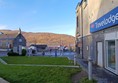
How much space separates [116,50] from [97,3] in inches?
329

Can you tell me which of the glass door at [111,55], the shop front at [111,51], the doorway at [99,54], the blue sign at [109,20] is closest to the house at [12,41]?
the doorway at [99,54]

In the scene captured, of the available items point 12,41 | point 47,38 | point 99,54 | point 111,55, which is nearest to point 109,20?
point 111,55

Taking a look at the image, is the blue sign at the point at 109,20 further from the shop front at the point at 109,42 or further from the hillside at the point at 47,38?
the hillside at the point at 47,38

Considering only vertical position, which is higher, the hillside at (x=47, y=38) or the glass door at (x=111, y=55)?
the hillside at (x=47, y=38)

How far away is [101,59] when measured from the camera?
2139cm

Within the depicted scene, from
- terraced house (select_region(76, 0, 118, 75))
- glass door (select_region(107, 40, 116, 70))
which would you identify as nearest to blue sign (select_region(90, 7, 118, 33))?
terraced house (select_region(76, 0, 118, 75))

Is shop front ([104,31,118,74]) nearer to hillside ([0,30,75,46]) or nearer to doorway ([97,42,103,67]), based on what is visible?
doorway ([97,42,103,67])

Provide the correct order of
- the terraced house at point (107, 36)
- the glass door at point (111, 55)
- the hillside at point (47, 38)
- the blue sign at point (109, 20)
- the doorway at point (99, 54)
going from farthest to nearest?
the hillside at point (47, 38) → the doorway at point (99, 54) → the glass door at point (111, 55) → the terraced house at point (107, 36) → the blue sign at point (109, 20)

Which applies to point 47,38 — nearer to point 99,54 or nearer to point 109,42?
point 99,54

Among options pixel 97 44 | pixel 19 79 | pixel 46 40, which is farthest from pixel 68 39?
pixel 19 79

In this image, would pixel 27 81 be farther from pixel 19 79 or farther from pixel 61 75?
pixel 61 75

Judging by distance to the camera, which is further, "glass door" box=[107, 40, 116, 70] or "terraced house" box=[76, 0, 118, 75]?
"glass door" box=[107, 40, 116, 70]

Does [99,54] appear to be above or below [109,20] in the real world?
below

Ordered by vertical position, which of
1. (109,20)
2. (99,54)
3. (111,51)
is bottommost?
(99,54)
